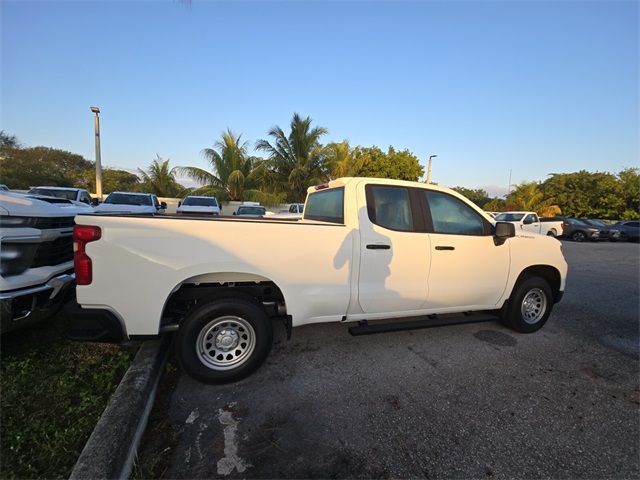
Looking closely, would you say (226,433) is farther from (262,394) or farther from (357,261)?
(357,261)

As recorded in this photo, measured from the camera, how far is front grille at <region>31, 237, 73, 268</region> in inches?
126

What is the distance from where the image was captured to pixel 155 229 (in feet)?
8.89

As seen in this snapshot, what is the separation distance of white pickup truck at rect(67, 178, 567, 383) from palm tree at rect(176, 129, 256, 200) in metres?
20.7

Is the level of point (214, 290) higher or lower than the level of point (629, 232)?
higher

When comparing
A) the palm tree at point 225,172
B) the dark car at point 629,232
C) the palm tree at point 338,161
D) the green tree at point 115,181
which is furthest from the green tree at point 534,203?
the green tree at point 115,181

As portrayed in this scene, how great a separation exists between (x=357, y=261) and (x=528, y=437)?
1.96 metres

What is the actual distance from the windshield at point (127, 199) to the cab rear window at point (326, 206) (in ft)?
30.5

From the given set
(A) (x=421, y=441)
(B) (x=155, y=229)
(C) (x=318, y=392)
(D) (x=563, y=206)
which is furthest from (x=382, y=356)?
(D) (x=563, y=206)

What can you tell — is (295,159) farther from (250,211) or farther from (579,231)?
(579,231)

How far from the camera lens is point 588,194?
30047mm

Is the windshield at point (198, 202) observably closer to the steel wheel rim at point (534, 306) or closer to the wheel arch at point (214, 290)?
the wheel arch at point (214, 290)

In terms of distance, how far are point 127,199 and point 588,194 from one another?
3643cm

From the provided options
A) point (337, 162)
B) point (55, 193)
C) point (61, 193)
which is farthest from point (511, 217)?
point (55, 193)

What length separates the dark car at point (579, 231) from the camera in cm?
1983
